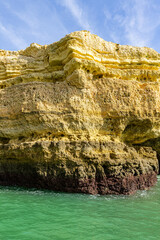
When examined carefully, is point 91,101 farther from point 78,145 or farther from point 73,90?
point 78,145

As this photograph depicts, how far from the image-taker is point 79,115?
10000mm

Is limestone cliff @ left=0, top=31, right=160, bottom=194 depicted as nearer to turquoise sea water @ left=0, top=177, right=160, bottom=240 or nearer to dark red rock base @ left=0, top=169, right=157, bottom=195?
dark red rock base @ left=0, top=169, right=157, bottom=195

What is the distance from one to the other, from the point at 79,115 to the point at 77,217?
5394 mm

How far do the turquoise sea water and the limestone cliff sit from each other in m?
1.20

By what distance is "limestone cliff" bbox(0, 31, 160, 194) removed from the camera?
8.94m

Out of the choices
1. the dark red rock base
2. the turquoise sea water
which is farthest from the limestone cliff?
the turquoise sea water

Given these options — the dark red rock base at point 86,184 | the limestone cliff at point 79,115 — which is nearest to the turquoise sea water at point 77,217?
the dark red rock base at point 86,184

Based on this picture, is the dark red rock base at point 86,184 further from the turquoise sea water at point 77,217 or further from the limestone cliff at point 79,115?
the turquoise sea water at point 77,217

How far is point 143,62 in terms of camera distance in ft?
41.2

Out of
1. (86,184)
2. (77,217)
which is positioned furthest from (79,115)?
(77,217)

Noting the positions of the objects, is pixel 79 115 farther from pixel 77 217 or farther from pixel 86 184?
pixel 77 217

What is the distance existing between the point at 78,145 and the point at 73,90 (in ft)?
10.4

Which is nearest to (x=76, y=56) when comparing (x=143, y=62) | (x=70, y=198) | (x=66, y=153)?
(x=143, y=62)

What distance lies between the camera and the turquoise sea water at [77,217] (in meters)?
4.50
